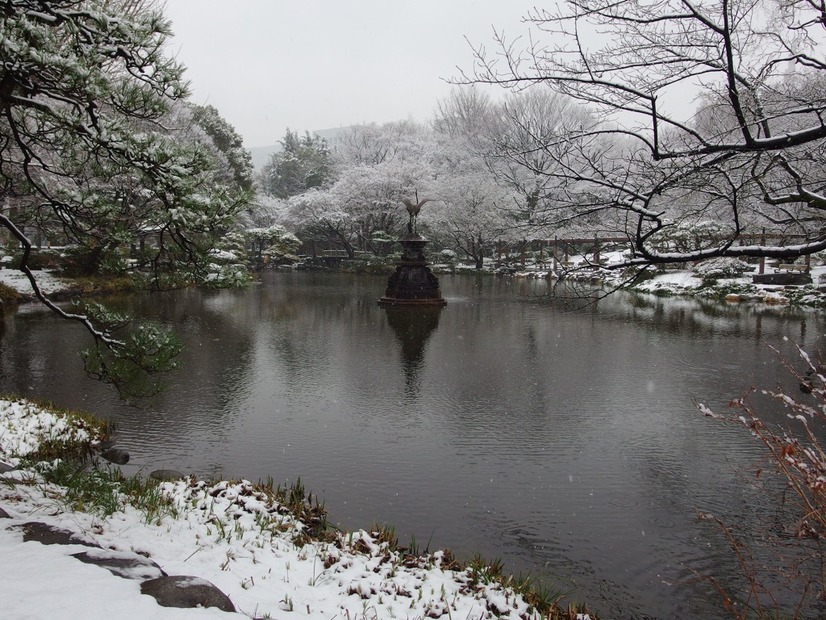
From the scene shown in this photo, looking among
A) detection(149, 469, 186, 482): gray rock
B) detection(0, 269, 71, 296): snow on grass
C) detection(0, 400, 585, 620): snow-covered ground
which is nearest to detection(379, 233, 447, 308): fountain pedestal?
detection(0, 269, 71, 296): snow on grass

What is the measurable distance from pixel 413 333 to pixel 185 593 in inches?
464

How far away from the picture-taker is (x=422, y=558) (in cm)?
411

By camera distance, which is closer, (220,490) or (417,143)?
(220,490)

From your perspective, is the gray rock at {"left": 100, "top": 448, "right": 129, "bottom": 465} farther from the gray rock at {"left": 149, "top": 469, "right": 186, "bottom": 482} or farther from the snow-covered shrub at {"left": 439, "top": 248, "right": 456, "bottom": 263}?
the snow-covered shrub at {"left": 439, "top": 248, "right": 456, "bottom": 263}

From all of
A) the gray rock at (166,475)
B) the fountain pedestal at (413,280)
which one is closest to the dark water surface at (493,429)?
the gray rock at (166,475)

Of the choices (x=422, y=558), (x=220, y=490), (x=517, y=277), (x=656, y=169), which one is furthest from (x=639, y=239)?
(x=517, y=277)

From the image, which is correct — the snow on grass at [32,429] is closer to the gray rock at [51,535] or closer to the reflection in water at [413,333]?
the gray rock at [51,535]

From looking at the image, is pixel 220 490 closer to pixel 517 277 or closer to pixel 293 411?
pixel 293 411

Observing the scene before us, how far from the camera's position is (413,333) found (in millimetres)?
14500

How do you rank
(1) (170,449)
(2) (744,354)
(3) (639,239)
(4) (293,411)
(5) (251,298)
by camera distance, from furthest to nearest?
(5) (251,298), (2) (744,354), (4) (293,411), (1) (170,449), (3) (639,239)

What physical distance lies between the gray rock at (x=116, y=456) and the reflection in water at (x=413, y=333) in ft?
13.6

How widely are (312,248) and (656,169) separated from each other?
127ft

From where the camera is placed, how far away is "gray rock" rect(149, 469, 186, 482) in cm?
538

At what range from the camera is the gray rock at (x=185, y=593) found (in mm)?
2742
